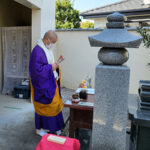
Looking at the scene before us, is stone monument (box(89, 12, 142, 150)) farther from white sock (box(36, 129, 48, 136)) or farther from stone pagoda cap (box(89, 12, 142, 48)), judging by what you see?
white sock (box(36, 129, 48, 136))

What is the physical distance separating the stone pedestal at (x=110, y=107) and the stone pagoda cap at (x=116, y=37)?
0.73ft

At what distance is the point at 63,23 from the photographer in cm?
1460

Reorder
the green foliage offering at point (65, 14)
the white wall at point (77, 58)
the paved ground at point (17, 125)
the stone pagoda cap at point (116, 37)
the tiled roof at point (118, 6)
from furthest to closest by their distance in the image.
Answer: the green foliage offering at point (65, 14) < the tiled roof at point (118, 6) < the white wall at point (77, 58) < the paved ground at point (17, 125) < the stone pagoda cap at point (116, 37)

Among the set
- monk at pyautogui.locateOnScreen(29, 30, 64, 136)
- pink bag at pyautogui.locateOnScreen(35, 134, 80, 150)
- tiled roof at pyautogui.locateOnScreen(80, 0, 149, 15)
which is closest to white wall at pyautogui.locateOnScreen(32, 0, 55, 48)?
monk at pyautogui.locateOnScreen(29, 30, 64, 136)

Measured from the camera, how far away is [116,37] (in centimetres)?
171

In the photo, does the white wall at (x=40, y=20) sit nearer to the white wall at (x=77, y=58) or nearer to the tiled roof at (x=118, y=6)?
the white wall at (x=77, y=58)

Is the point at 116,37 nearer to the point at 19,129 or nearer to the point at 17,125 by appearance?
the point at 19,129

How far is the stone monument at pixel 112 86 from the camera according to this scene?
168 centimetres

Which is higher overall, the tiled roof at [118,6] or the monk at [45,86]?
the tiled roof at [118,6]

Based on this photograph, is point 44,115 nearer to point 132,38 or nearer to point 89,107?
point 89,107

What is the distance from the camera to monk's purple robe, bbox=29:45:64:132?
2.75m

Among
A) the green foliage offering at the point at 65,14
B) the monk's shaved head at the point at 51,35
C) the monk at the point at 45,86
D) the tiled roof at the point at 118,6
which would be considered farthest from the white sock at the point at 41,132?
the green foliage offering at the point at 65,14

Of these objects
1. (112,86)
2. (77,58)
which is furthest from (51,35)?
(77,58)

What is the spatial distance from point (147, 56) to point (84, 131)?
114 inches
